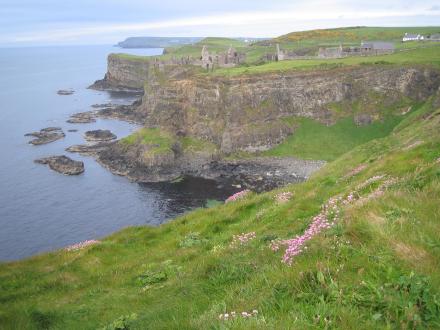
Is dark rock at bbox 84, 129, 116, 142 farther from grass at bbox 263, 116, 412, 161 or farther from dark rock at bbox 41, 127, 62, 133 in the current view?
grass at bbox 263, 116, 412, 161

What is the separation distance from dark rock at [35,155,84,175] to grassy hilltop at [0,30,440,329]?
73.2 meters

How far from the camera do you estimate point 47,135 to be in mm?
121062

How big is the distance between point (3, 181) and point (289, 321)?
9245cm

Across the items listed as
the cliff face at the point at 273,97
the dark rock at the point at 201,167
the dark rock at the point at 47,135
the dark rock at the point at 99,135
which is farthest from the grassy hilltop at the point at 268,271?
the dark rock at the point at 47,135

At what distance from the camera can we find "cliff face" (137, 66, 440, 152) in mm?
101938

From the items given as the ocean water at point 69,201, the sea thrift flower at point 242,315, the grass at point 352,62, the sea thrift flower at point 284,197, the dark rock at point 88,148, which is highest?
the grass at point 352,62

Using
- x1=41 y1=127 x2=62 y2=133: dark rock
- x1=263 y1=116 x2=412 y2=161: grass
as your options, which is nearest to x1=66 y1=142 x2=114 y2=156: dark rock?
x1=41 y1=127 x2=62 y2=133: dark rock

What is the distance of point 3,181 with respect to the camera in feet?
287

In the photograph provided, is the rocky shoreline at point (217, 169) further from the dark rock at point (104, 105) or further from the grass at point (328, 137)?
the dark rock at point (104, 105)

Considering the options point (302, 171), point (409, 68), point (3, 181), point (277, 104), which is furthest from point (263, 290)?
point (409, 68)

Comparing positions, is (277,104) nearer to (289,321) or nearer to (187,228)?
(187,228)

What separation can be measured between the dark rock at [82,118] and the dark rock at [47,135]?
11.5 metres

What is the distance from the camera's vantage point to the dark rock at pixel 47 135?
116325 millimetres

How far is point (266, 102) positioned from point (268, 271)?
322 feet
